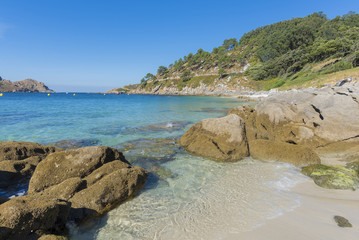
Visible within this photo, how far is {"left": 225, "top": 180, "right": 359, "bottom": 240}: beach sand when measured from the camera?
4.13 m

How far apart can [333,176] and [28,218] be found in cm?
886

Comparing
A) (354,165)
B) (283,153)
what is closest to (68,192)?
(283,153)

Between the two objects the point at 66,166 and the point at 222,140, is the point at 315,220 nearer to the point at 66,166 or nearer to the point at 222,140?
the point at 222,140

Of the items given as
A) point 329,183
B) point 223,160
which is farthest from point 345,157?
point 223,160

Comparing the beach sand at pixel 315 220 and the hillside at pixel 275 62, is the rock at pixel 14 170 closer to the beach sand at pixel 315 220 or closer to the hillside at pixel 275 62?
the beach sand at pixel 315 220

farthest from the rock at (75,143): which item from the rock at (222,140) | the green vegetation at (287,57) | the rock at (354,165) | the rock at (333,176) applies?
the green vegetation at (287,57)

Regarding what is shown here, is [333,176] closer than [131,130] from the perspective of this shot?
Yes

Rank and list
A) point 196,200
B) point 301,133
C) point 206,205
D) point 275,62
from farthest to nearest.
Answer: point 275,62
point 301,133
point 196,200
point 206,205

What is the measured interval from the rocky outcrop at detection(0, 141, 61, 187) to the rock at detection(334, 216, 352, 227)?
997cm

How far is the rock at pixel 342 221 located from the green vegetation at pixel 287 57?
49164 millimetres

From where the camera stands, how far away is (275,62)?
78.0m

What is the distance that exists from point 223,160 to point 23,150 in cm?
890

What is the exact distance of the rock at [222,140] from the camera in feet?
30.3

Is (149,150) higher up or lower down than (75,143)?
lower down
